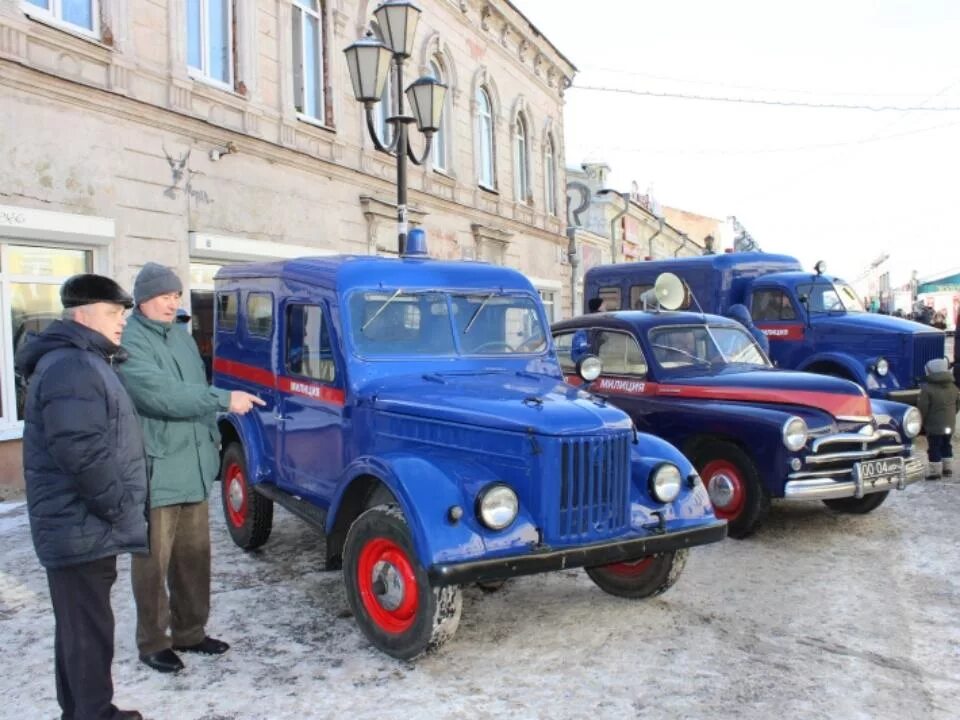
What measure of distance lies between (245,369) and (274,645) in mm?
2304

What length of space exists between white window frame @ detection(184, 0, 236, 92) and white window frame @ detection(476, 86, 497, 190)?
7682mm

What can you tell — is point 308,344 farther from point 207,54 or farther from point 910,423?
point 207,54

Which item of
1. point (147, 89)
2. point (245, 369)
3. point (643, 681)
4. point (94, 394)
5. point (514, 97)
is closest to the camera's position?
point (94, 394)

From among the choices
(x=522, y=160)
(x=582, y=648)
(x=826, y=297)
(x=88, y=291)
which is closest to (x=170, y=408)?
(x=88, y=291)

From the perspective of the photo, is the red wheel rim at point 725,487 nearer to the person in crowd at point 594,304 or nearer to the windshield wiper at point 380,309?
the windshield wiper at point 380,309

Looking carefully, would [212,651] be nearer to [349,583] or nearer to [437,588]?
[349,583]

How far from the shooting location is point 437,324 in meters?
5.21

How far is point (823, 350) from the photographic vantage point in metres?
10.7

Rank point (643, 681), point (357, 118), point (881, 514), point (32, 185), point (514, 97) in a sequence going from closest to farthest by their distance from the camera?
point (643, 681) < point (881, 514) < point (32, 185) < point (357, 118) < point (514, 97)

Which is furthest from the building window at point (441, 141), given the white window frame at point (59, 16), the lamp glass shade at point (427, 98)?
the white window frame at point (59, 16)

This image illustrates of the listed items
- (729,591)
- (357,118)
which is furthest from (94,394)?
(357,118)

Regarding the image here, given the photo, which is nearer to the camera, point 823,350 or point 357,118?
point 823,350

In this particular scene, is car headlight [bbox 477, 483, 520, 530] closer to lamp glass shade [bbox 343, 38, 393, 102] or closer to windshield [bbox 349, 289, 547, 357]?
windshield [bbox 349, 289, 547, 357]

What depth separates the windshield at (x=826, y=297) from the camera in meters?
11.0
